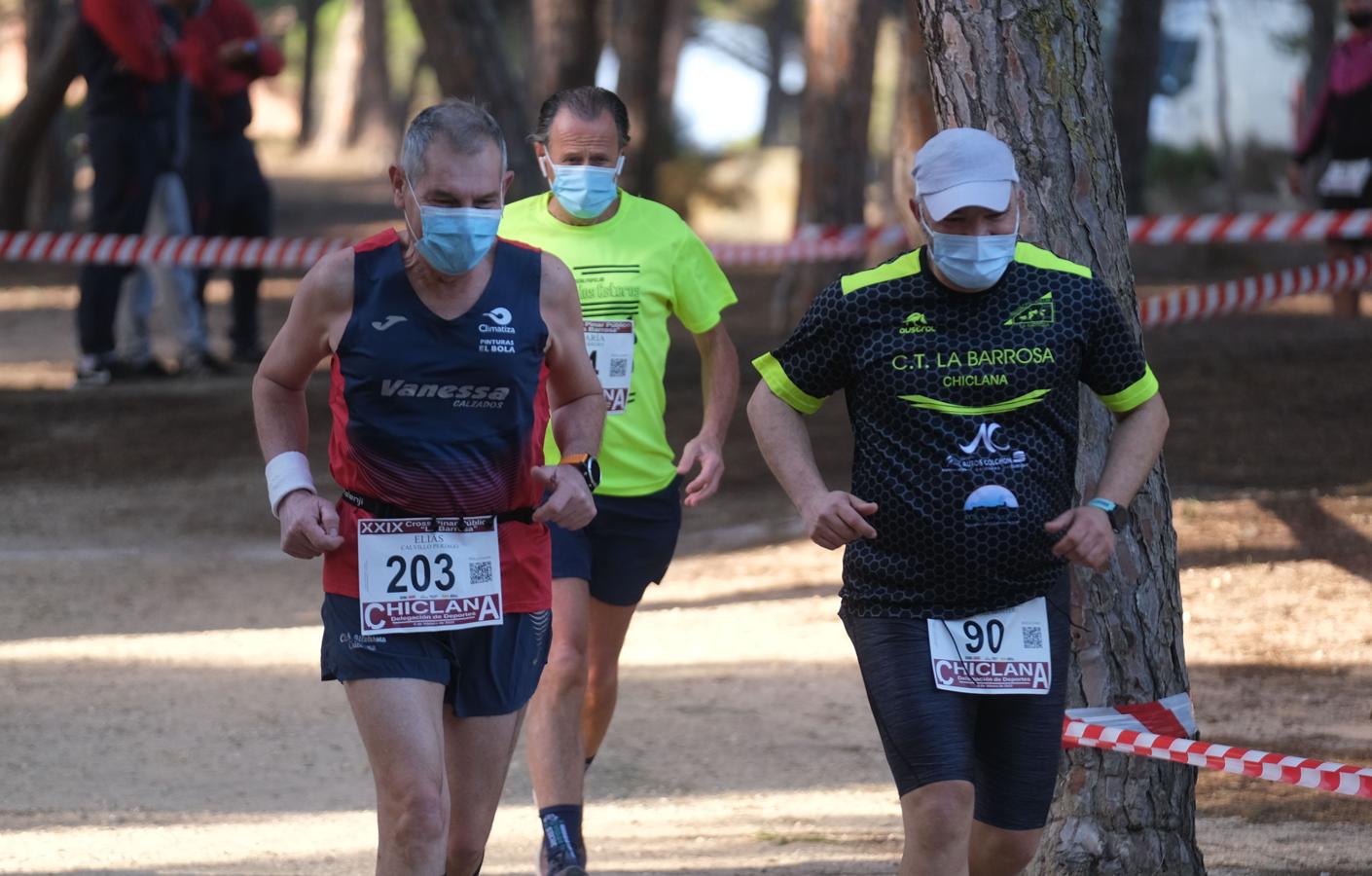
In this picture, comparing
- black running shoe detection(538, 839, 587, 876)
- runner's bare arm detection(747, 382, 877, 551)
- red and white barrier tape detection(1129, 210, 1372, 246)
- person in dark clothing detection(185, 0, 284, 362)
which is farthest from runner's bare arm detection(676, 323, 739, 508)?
person in dark clothing detection(185, 0, 284, 362)

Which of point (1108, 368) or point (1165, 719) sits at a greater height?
point (1108, 368)

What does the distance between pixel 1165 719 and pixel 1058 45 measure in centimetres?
179

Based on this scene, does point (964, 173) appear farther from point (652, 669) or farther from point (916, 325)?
point (652, 669)

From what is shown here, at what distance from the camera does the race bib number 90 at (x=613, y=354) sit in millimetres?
5906

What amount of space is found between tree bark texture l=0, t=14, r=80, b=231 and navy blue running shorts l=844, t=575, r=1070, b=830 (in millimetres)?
15918

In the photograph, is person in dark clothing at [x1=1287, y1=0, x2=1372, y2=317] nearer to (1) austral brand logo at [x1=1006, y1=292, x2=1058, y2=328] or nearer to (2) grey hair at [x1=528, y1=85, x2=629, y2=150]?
(2) grey hair at [x1=528, y1=85, x2=629, y2=150]

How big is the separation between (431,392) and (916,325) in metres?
1.04

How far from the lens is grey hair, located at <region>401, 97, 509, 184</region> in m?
4.30

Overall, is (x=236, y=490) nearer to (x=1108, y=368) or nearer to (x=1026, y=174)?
(x=1026, y=174)

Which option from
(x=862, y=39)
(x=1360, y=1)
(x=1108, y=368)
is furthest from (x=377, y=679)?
(x=862, y=39)

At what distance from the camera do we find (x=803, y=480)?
4398 mm

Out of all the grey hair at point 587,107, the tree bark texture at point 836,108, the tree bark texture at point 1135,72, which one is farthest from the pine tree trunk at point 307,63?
the grey hair at point 587,107

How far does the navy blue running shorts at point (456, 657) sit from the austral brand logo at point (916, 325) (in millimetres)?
1045

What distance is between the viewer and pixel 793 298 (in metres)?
18.3
